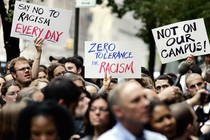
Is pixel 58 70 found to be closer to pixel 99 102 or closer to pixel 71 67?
pixel 71 67

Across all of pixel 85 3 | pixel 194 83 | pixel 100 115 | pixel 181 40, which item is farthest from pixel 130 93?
pixel 85 3

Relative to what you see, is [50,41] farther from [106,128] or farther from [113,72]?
[106,128]

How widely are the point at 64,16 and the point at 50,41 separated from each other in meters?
0.54

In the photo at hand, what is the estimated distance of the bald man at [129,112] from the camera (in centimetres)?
761

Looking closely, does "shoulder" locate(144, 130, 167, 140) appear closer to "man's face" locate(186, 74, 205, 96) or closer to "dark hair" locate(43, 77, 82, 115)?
"dark hair" locate(43, 77, 82, 115)

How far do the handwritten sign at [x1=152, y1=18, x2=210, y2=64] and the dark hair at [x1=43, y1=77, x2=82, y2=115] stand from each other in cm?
638

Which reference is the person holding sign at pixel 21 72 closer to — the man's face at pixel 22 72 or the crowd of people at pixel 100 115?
the man's face at pixel 22 72

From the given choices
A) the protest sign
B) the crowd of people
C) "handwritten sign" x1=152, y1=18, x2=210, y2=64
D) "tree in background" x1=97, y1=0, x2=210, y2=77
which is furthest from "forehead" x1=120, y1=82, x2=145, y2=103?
"tree in background" x1=97, y1=0, x2=210, y2=77

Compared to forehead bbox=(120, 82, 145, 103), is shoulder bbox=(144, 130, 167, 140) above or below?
below

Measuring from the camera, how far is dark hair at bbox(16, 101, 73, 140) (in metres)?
8.03

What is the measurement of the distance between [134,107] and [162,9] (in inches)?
968

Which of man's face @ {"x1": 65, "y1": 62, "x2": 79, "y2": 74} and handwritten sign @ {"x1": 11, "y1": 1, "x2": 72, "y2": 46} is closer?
man's face @ {"x1": 65, "y1": 62, "x2": 79, "y2": 74}

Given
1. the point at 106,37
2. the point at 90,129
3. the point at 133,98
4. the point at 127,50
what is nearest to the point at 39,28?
the point at 127,50

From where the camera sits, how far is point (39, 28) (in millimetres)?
15188
